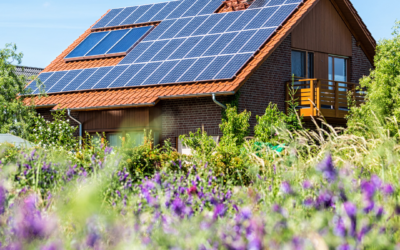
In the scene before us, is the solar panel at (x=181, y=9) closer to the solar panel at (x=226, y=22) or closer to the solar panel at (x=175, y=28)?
the solar panel at (x=175, y=28)

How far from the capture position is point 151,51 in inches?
776

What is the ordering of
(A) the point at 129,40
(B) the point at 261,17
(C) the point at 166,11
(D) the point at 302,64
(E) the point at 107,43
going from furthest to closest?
(C) the point at 166,11 → (E) the point at 107,43 → (A) the point at 129,40 → (D) the point at 302,64 → (B) the point at 261,17

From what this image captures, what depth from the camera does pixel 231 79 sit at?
1641cm

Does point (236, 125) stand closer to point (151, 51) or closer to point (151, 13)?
point (151, 51)

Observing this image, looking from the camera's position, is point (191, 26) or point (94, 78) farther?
point (191, 26)

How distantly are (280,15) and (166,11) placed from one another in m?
6.11

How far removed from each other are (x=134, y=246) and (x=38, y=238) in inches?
30.3

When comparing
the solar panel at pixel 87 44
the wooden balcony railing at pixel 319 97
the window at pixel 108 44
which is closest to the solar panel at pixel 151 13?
the window at pixel 108 44

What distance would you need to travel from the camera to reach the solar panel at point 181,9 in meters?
22.4

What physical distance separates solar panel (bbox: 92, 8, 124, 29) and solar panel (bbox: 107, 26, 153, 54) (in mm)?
2554

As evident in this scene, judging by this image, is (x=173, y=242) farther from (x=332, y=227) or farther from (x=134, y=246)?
(x=332, y=227)

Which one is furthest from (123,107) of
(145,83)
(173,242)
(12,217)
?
(173,242)

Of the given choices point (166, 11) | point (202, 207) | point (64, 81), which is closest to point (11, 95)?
point (64, 81)

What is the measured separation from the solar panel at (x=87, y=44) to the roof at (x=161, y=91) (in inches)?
65.5
